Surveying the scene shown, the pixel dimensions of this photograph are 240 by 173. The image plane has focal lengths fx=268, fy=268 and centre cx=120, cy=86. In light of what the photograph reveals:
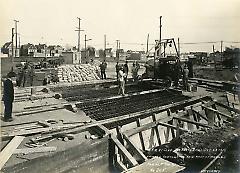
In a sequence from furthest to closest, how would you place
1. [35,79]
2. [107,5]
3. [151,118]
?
[35,79] → [151,118] → [107,5]

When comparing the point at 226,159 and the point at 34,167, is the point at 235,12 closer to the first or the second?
the point at 226,159

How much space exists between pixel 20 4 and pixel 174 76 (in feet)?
17.2

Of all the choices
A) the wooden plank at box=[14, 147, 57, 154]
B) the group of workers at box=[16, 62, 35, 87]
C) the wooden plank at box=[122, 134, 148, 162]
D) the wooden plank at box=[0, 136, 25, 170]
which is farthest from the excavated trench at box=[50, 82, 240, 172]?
the group of workers at box=[16, 62, 35, 87]

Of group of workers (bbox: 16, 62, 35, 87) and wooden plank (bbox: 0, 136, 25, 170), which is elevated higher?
group of workers (bbox: 16, 62, 35, 87)

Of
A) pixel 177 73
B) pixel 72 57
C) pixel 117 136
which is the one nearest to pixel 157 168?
pixel 117 136

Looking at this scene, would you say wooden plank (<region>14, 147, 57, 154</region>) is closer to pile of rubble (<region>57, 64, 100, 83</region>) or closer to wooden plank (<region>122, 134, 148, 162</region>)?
wooden plank (<region>122, 134, 148, 162</region>)

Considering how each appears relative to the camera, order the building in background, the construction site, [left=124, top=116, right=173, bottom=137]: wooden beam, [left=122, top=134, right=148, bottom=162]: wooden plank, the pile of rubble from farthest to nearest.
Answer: the building in background
the pile of rubble
[left=124, top=116, right=173, bottom=137]: wooden beam
[left=122, top=134, right=148, bottom=162]: wooden plank
the construction site

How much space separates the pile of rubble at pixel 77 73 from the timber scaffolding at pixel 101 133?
5.20 metres

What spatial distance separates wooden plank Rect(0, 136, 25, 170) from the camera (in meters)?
2.47

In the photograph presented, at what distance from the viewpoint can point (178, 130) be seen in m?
4.21

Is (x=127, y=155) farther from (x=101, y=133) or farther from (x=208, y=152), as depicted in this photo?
(x=208, y=152)

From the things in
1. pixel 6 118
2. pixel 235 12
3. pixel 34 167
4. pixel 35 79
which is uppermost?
pixel 235 12

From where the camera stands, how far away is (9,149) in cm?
269

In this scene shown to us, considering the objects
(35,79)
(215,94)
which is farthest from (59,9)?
(35,79)
